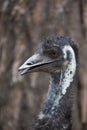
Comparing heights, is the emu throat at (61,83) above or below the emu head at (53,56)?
below

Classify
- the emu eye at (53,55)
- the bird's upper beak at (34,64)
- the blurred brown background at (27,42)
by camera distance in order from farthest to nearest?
the blurred brown background at (27,42) < the emu eye at (53,55) < the bird's upper beak at (34,64)

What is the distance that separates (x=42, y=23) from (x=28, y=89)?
821 millimetres

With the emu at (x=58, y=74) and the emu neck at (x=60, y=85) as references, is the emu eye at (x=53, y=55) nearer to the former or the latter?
the emu at (x=58, y=74)

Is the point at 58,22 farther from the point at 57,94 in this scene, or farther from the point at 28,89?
the point at 57,94

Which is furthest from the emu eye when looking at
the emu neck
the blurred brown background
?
the blurred brown background

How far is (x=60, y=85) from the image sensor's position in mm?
7434

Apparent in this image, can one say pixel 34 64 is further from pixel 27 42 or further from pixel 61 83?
pixel 27 42

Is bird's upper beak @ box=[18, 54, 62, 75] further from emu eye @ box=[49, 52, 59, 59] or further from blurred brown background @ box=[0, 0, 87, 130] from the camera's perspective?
blurred brown background @ box=[0, 0, 87, 130]

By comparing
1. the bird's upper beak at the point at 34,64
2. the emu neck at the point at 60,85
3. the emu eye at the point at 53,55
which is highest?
the emu eye at the point at 53,55

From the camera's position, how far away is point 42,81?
36.9ft

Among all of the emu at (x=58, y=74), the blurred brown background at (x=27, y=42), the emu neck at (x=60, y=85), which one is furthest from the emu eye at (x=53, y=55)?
the blurred brown background at (x=27, y=42)

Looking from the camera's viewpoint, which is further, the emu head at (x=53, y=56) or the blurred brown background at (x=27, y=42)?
the blurred brown background at (x=27, y=42)

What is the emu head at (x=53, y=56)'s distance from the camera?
290 inches

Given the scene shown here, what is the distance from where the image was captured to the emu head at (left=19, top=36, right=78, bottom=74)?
24.2ft
